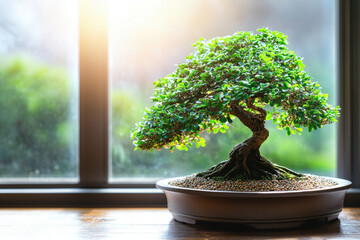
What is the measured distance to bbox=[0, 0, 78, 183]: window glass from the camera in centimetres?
223

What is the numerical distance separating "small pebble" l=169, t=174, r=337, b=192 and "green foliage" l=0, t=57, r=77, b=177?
2.96 feet

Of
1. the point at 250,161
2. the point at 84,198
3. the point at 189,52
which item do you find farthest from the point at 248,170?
the point at 84,198

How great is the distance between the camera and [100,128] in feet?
7.14

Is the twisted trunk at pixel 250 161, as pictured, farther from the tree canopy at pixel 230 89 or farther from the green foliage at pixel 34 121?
the green foliage at pixel 34 121

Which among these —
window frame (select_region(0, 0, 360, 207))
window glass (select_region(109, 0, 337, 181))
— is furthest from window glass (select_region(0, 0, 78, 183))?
window glass (select_region(109, 0, 337, 181))

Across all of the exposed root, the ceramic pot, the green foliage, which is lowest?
the ceramic pot

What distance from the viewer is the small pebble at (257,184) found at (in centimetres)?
150

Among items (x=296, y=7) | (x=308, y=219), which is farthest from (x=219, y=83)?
(x=296, y=7)

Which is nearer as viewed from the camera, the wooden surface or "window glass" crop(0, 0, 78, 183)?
the wooden surface

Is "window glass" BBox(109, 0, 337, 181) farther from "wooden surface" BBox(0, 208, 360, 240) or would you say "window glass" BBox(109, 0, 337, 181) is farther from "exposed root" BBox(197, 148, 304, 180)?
"exposed root" BBox(197, 148, 304, 180)

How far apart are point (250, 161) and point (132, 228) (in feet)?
2.01

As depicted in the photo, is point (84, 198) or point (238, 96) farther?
point (84, 198)

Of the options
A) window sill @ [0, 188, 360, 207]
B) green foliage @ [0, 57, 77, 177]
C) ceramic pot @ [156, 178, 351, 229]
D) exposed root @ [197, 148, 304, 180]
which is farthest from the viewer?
green foliage @ [0, 57, 77, 177]

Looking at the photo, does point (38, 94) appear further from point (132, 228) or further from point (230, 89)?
point (230, 89)
